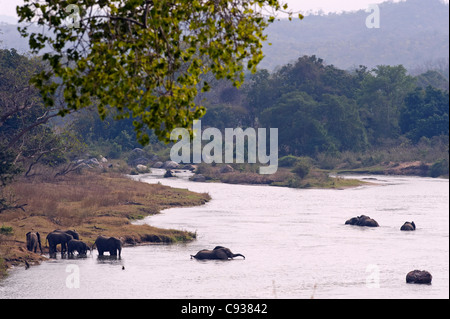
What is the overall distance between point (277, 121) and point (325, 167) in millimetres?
10485

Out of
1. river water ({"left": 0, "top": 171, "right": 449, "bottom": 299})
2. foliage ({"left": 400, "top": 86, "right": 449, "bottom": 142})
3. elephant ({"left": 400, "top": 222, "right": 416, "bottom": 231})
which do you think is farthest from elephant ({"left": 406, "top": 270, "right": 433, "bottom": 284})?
foliage ({"left": 400, "top": 86, "right": 449, "bottom": 142})

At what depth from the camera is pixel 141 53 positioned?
1231 cm

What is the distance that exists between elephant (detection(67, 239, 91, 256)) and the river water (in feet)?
1.35

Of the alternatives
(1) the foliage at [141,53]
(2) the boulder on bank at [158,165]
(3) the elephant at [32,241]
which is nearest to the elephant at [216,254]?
(3) the elephant at [32,241]

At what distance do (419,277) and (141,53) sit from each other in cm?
1670

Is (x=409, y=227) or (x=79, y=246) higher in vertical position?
(x=79, y=246)

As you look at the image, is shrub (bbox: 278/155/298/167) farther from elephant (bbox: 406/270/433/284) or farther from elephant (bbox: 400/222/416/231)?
elephant (bbox: 406/270/433/284)

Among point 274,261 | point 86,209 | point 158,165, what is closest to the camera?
point 274,261

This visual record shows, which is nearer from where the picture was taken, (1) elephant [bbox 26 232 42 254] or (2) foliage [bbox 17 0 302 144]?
(2) foliage [bbox 17 0 302 144]

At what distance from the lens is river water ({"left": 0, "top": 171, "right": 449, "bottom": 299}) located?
78.3 ft

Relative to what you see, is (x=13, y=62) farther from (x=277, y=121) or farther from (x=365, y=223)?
(x=277, y=121)

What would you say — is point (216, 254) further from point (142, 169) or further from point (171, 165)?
point (171, 165)

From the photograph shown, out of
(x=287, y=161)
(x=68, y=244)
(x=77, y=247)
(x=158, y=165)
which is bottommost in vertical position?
(x=77, y=247)

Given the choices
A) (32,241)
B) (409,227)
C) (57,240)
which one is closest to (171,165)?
(409,227)
